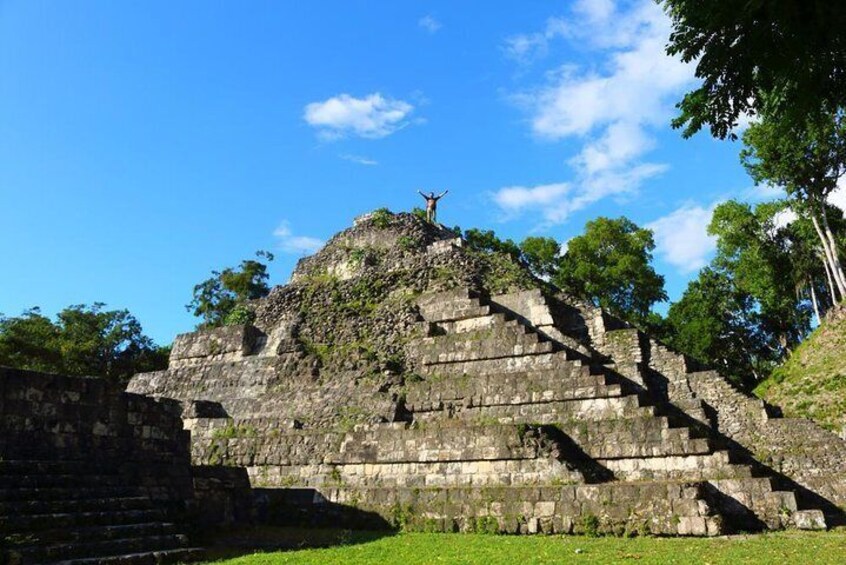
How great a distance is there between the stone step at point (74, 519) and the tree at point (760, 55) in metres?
10.4

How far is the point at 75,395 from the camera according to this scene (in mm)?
12383

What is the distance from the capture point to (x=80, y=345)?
42.7m

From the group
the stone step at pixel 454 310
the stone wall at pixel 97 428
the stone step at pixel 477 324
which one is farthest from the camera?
the stone step at pixel 454 310

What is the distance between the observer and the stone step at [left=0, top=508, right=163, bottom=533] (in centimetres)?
922

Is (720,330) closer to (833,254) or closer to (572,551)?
(833,254)

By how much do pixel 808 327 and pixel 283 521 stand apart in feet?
142

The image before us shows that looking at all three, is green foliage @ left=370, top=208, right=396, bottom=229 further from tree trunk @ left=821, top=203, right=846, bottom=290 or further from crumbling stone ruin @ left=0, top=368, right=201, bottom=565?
tree trunk @ left=821, top=203, right=846, bottom=290

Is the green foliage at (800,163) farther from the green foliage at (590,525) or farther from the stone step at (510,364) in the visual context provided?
the green foliage at (590,525)

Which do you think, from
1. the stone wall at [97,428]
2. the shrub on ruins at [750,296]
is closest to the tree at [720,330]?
the shrub on ruins at [750,296]

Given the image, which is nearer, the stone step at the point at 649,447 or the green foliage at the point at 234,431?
the stone step at the point at 649,447

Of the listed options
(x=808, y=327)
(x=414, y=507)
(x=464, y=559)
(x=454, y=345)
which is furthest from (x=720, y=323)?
(x=464, y=559)

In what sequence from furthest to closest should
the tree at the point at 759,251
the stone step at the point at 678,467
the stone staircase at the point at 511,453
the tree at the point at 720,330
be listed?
the tree at the point at 720,330 < the tree at the point at 759,251 < the stone step at the point at 678,467 < the stone staircase at the point at 511,453

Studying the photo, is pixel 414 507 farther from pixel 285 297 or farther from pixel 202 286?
pixel 202 286

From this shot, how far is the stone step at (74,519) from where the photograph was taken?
9.22 metres
